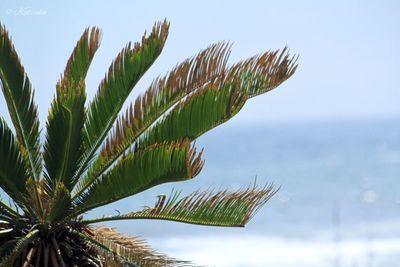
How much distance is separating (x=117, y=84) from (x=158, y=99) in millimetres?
489

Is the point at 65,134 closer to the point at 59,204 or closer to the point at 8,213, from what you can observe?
the point at 59,204

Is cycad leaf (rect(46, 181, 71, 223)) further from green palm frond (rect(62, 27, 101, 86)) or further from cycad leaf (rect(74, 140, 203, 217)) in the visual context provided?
green palm frond (rect(62, 27, 101, 86))

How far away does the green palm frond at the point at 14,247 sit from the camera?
42.6 feet

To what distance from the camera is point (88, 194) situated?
543 inches

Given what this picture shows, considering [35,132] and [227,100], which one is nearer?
[227,100]

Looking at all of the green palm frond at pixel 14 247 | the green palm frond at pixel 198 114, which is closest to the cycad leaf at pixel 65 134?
the green palm frond at pixel 14 247

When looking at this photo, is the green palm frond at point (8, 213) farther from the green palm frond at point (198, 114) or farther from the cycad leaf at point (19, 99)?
the green palm frond at point (198, 114)

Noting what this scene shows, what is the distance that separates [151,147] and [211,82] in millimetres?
1021

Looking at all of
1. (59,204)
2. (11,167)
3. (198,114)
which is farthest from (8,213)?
(198,114)

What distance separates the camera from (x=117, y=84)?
14.2m

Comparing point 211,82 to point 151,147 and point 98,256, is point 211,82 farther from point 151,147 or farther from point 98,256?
point 98,256

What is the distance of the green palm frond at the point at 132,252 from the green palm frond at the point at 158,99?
1.97 ft

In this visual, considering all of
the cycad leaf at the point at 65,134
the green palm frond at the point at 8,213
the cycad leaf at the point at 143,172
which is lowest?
the green palm frond at the point at 8,213

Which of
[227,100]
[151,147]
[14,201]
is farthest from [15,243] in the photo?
[227,100]
